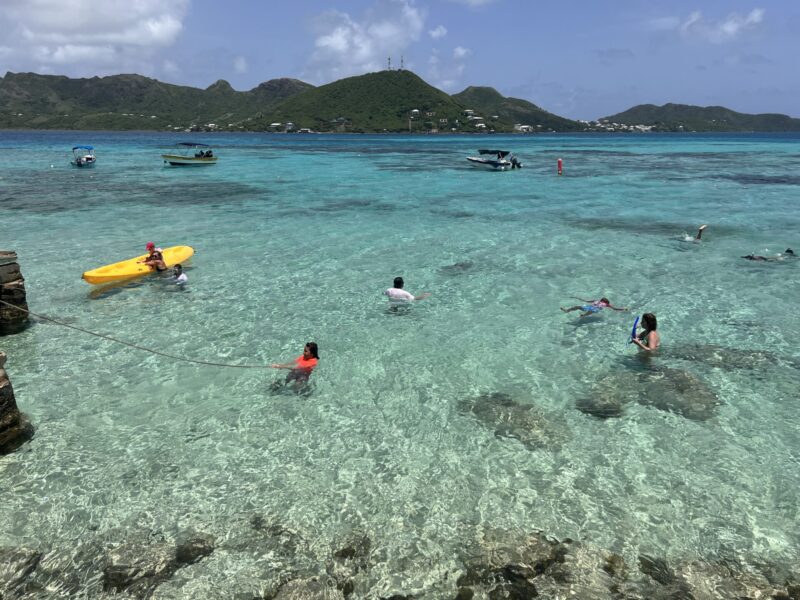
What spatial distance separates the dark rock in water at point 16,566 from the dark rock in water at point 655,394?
32.6 ft

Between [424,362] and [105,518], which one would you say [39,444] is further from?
[424,362]

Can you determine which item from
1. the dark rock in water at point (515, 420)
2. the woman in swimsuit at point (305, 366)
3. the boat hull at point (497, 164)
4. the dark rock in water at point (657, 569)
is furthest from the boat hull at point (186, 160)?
the dark rock in water at point (657, 569)

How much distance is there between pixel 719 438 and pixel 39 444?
13.2 m

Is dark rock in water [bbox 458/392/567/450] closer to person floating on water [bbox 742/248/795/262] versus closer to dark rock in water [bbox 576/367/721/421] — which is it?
dark rock in water [bbox 576/367/721/421]

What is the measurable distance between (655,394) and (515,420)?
353 centimetres

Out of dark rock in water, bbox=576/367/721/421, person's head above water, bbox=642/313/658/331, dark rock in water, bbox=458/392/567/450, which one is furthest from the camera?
person's head above water, bbox=642/313/658/331

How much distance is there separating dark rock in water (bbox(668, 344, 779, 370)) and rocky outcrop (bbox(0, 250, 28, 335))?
18.4 m

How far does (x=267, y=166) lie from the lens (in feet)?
231

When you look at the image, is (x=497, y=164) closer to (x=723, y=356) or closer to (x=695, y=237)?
(x=695, y=237)

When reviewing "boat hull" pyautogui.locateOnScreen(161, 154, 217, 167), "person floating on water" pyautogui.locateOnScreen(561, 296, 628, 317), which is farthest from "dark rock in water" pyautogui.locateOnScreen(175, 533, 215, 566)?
"boat hull" pyautogui.locateOnScreen(161, 154, 217, 167)

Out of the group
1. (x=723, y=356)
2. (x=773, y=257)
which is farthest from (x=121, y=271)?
(x=773, y=257)

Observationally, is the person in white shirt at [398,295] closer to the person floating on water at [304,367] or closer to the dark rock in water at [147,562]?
the person floating on water at [304,367]

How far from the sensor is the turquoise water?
24.9 ft

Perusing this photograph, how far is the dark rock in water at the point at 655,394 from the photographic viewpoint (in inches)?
413
